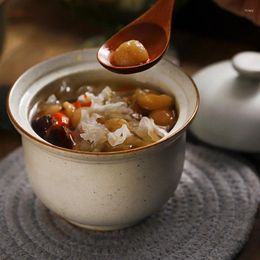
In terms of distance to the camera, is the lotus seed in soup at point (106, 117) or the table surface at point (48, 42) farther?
the table surface at point (48, 42)

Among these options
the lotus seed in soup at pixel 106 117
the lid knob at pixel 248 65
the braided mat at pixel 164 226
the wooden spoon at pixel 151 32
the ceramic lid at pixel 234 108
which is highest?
the wooden spoon at pixel 151 32

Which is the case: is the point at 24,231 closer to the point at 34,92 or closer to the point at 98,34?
the point at 34,92

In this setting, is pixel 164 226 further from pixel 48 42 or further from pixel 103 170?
pixel 48 42

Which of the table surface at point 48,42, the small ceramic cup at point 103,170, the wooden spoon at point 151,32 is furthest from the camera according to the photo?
the table surface at point 48,42

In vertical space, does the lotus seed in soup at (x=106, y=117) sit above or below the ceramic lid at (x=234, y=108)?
above

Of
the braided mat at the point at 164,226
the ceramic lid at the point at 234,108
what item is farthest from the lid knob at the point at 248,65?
the braided mat at the point at 164,226

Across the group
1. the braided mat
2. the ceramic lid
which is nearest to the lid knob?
the ceramic lid

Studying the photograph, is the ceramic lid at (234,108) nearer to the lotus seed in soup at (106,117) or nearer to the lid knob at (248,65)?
the lid knob at (248,65)

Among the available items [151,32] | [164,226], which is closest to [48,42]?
[151,32]

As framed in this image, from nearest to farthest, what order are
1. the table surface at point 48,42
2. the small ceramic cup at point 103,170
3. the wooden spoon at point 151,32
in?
1. the small ceramic cup at point 103,170
2. the wooden spoon at point 151,32
3. the table surface at point 48,42
